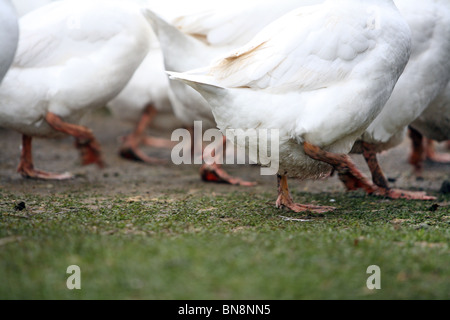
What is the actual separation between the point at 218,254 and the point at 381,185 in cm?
284

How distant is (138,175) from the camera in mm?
6801

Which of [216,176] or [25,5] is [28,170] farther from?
[25,5]

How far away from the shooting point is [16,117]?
5.69 meters

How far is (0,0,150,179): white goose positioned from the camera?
5676mm

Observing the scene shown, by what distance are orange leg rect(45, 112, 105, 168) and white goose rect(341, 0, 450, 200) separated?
2889 mm

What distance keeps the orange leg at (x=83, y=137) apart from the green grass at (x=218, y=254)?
5.29ft

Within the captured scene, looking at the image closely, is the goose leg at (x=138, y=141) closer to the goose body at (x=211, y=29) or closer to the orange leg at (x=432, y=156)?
the goose body at (x=211, y=29)

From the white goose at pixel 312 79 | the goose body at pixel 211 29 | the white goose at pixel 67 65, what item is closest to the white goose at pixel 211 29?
the goose body at pixel 211 29

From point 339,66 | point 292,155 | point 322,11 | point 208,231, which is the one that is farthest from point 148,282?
point 322,11

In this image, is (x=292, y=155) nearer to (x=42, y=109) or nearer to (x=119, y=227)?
(x=119, y=227)

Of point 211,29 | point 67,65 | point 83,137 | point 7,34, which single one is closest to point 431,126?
point 211,29

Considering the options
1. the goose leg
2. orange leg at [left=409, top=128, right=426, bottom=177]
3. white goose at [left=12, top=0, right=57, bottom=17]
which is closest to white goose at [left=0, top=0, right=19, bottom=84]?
the goose leg
